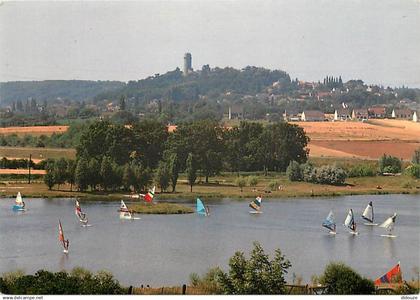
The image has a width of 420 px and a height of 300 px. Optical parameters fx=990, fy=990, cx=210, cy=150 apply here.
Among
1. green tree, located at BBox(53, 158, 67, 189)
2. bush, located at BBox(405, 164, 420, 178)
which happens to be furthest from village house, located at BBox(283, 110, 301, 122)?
green tree, located at BBox(53, 158, 67, 189)

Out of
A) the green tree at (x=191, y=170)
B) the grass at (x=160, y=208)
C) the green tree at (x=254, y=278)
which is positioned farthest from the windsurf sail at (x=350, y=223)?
the green tree at (x=254, y=278)

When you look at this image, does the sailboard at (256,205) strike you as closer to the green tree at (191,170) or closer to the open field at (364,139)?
the green tree at (191,170)

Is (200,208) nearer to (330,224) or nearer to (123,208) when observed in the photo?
(123,208)

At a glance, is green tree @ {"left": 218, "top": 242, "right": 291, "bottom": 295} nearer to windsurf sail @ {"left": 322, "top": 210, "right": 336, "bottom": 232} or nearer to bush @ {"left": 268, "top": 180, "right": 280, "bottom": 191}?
windsurf sail @ {"left": 322, "top": 210, "right": 336, "bottom": 232}

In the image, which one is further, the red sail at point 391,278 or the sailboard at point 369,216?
the sailboard at point 369,216

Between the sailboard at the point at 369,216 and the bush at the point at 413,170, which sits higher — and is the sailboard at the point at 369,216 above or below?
below
